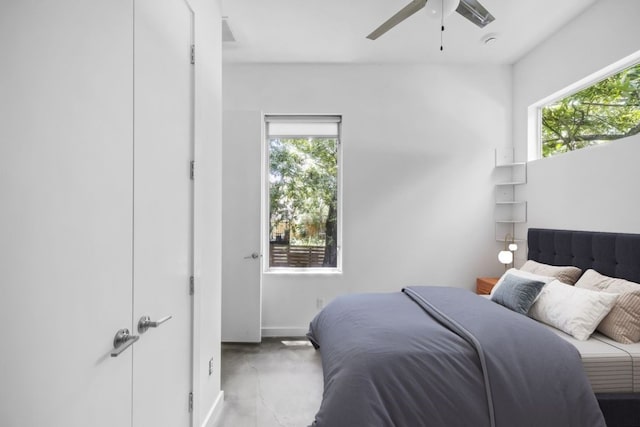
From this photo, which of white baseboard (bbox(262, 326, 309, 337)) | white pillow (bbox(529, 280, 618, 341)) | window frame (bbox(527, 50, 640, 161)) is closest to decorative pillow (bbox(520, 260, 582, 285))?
white pillow (bbox(529, 280, 618, 341))

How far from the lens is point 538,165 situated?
3.35m

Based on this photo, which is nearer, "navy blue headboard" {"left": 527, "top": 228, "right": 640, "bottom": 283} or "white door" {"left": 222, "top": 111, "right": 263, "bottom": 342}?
"navy blue headboard" {"left": 527, "top": 228, "right": 640, "bottom": 283}

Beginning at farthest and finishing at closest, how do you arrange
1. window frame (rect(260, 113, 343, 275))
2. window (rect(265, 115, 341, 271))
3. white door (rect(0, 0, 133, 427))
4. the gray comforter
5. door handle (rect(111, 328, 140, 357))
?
window (rect(265, 115, 341, 271))
window frame (rect(260, 113, 343, 275))
the gray comforter
door handle (rect(111, 328, 140, 357))
white door (rect(0, 0, 133, 427))

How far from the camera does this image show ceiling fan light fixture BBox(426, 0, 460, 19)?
1964 millimetres

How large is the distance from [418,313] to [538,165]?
219 cm

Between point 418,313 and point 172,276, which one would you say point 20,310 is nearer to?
point 172,276

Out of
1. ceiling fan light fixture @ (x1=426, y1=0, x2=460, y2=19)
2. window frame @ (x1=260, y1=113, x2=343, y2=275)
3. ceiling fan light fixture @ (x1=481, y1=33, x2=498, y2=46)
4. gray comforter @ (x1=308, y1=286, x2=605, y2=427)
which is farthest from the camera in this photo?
window frame @ (x1=260, y1=113, x2=343, y2=275)

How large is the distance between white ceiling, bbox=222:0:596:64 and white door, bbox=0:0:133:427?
1970 millimetres

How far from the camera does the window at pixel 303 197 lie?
390 centimetres

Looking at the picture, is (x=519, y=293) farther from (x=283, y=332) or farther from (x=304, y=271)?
(x=283, y=332)

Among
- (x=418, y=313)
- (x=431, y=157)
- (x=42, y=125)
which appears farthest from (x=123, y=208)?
(x=431, y=157)

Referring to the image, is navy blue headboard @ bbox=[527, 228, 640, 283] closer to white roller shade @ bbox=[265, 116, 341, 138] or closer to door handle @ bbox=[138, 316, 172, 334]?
white roller shade @ bbox=[265, 116, 341, 138]

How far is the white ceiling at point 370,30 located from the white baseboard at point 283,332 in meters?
2.95

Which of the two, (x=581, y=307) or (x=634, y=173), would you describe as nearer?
(x=581, y=307)
